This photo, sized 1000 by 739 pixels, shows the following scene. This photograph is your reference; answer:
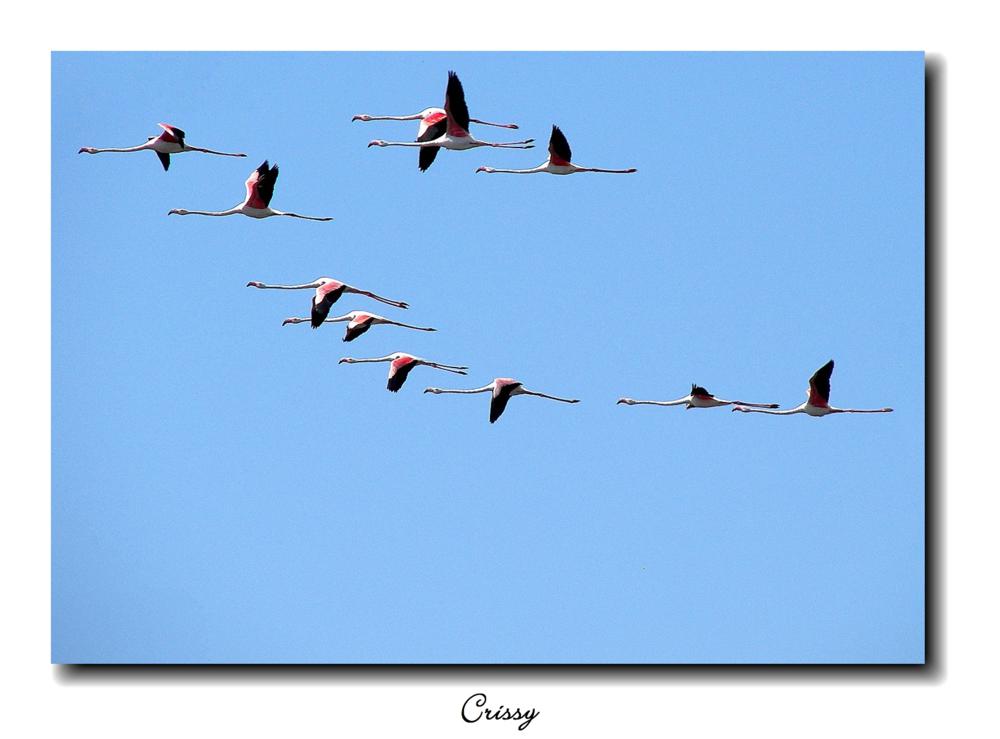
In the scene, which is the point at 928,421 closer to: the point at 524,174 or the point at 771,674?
the point at 771,674

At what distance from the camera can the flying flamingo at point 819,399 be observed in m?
20.7

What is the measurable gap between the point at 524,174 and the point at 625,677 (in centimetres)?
432

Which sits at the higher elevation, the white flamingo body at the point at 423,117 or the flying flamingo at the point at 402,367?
the white flamingo body at the point at 423,117

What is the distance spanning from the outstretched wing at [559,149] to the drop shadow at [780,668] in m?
2.79

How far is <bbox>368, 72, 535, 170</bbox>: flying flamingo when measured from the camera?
19516 millimetres

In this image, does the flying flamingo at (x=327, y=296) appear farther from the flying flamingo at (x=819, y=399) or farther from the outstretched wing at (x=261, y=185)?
the flying flamingo at (x=819, y=399)

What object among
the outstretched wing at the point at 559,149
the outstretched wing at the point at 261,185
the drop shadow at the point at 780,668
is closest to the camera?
the drop shadow at the point at 780,668

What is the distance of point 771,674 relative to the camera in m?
19.3

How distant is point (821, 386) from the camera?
20.9 meters

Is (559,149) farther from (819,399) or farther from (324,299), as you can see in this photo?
(819,399)

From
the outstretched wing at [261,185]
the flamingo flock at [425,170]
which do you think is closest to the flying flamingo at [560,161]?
the flamingo flock at [425,170]

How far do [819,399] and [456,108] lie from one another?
3.81 meters

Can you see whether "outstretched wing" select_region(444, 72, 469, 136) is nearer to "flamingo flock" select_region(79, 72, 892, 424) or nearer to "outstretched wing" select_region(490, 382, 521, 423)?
"flamingo flock" select_region(79, 72, 892, 424)
